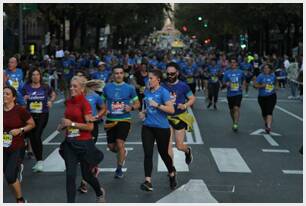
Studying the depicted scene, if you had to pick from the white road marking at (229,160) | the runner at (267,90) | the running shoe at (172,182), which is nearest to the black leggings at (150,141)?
the running shoe at (172,182)

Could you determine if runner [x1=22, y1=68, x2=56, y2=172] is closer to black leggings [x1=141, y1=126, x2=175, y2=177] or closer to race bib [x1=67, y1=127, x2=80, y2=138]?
→ black leggings [x1=141, y1=126, x2=175, y2=177]

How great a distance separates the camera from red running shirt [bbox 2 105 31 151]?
7.33m

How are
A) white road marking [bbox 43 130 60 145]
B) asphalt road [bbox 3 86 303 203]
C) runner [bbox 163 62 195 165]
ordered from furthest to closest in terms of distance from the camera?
white road marking [bbox 43 130 60 145] < runner [bbox 163 62 195 165] < asphalt road [bbox 3 86 303 203]

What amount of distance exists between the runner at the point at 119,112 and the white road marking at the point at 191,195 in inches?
41.7

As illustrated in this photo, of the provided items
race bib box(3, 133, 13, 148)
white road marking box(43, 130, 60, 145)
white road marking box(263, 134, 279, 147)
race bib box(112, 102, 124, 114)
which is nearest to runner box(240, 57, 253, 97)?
white road marking box(263, 134, 279, 147)

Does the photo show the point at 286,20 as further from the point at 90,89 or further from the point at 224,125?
the point at 90,89

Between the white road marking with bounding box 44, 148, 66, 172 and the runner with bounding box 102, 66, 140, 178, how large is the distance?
3.70 feet

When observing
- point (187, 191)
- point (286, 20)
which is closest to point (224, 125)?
point (187, 191)

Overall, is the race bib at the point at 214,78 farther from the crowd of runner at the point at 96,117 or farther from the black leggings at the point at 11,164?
the black leggings at the point at 11,164

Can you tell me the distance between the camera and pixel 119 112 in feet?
30.4

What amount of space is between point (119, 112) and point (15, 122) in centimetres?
216

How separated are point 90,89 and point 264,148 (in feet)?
16.2

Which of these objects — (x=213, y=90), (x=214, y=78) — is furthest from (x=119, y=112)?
(x=214, y=78)

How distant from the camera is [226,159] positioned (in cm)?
1118
